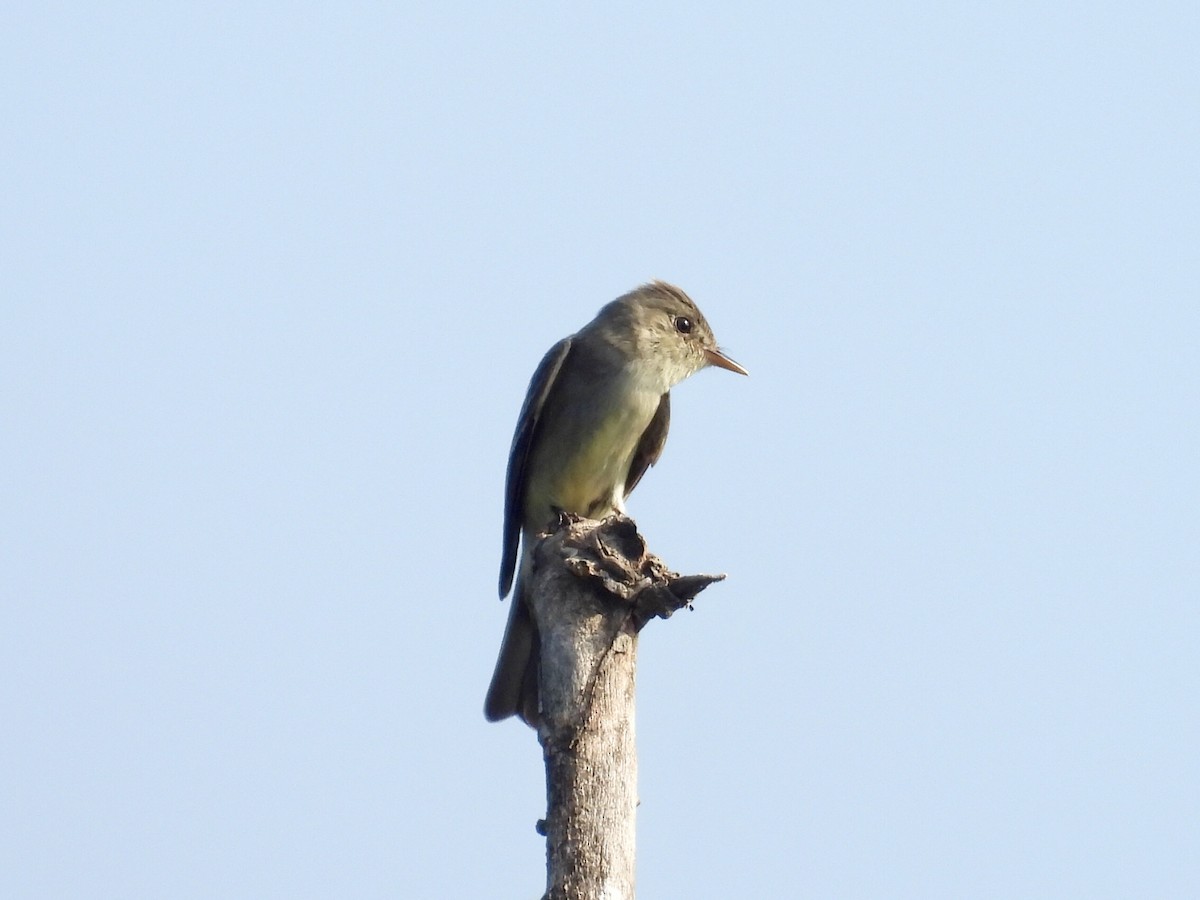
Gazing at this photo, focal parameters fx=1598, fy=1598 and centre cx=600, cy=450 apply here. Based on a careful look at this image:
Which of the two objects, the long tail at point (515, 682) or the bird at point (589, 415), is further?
the bird at point (589, 415)

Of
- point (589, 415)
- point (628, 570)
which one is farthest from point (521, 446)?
point (628, 570)

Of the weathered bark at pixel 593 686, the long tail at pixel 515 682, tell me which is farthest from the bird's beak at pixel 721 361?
the weathered bark at pixel 593 686

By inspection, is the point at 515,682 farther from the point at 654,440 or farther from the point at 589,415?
the point at 654,440

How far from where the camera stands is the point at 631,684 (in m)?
5.83

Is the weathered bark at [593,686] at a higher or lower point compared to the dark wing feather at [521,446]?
lower

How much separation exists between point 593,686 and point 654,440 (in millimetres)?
4559

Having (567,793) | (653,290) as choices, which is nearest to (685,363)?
(653,290)

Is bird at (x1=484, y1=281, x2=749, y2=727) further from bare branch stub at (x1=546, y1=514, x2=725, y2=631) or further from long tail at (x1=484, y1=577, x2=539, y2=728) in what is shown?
bare branch stub at (x1=546, y1=514, x2=725, y2=631)

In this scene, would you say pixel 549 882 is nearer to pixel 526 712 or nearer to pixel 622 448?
pixel 526 712

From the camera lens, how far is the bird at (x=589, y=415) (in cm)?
946

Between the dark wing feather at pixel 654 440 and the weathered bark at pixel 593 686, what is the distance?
143 inches

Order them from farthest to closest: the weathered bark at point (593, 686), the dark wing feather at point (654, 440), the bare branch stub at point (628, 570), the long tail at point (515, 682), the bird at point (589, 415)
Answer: the dark wing feather at point (654, 440) → the bird at point (589, 415) → the long tail at point (515, 682) → the bare branch stub at point (628, 570) → the weathered bark at point (593, 686)

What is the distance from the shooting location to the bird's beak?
1015 centimetres

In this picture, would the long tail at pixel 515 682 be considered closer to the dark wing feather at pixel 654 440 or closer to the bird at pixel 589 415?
the bird at pixel 589 415
